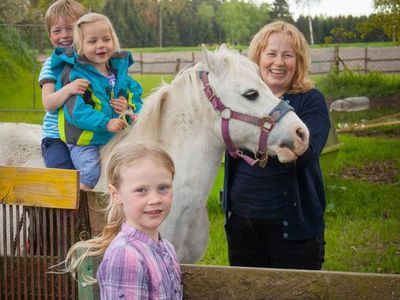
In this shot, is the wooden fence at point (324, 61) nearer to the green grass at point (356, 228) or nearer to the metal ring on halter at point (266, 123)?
the green grass at point (356, 228)

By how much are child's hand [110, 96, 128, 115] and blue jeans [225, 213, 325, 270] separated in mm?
923

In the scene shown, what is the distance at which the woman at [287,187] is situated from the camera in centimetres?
318

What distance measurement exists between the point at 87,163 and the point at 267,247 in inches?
44.3

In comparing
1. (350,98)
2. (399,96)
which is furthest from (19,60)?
(399,96)

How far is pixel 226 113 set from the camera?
3.44m

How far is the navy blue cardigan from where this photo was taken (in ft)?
10.4

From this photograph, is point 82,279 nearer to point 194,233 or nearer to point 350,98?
point 194,233

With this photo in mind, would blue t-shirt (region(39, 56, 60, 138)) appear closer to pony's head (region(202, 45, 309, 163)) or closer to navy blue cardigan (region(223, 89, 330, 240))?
pony's head (region(202, 45, 309, 163))

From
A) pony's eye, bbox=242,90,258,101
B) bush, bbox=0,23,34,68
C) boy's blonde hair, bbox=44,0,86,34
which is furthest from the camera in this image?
bush, bbox=0,23,34,68

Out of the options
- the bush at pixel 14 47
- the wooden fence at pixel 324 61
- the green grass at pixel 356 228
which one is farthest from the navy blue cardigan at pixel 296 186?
the wooden fence at pixel 324 61

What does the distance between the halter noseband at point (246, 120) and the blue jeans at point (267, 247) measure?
0.33 meters

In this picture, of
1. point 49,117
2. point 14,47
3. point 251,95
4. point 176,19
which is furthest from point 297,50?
point 176,19

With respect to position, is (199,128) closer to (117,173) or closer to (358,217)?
(117,173)

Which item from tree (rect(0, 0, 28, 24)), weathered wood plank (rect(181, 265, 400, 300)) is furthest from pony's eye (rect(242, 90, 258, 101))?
tree (rect(0, 0, 28, 24))
